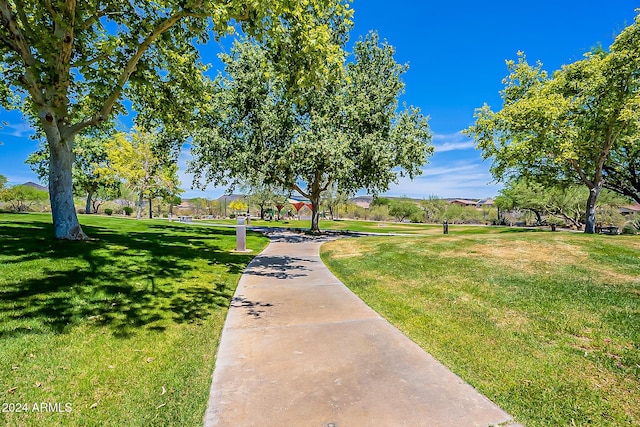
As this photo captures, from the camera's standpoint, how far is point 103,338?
384 cm

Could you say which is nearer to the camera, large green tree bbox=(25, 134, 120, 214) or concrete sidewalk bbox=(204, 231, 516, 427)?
concrete sidewalk bbox=(204, 231, 516, 427)

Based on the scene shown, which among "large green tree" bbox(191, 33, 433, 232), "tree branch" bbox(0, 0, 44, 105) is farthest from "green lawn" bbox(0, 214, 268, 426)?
"large green tree" bbox(191, 33, 433, 232)

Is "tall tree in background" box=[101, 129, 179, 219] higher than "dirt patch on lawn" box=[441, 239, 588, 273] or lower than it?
higher

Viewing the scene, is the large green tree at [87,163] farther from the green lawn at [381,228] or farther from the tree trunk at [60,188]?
the tree trunk at [60,188]

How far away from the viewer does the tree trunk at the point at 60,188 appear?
29.0 ft

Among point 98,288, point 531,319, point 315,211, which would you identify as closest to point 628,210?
point 315,211

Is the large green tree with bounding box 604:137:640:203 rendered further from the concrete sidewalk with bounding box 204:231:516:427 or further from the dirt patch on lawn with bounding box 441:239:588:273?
the concrete sidewalk with bounding box 204:231:516:427

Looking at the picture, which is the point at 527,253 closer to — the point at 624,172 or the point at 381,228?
the point at 624,172

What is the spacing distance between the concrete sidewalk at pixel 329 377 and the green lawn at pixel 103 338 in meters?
0.33

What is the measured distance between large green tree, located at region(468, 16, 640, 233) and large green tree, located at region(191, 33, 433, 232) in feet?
16.3

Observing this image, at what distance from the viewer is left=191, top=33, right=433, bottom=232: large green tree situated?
17969 millimetres

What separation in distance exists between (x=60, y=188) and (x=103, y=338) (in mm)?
7261

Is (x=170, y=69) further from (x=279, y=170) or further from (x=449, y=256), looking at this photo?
(x=449, y=256)

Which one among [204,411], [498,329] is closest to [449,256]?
[498,329]
